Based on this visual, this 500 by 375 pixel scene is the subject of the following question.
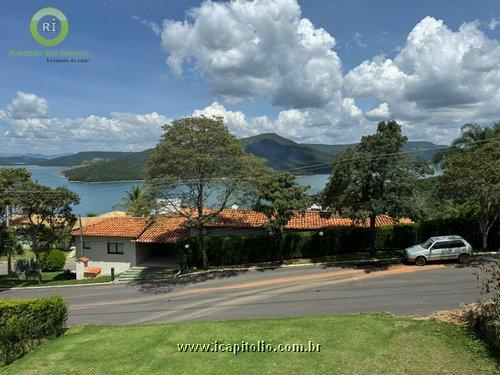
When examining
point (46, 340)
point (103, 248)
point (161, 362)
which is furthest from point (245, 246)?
point (161, 362)

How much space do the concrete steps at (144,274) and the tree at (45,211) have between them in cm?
687

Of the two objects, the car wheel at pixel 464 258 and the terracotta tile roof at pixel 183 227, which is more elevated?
the terracotta tile roof at pixel 183 227

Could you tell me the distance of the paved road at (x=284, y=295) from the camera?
17969 mm

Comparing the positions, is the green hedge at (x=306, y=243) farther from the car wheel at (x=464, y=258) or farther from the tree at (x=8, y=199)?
the tree at (x=8, y=199)

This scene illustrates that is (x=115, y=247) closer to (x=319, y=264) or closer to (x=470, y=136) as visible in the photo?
(x=319, y=264)

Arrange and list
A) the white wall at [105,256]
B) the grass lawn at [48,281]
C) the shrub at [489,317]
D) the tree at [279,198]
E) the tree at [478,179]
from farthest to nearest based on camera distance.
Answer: the white wall at [105,256]
the grass lawn at [48,281]
the tree at [279,198]
the tree at [478,179]
the shrub at [489,317]

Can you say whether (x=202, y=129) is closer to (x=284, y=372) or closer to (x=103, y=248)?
(x=103, y=248)

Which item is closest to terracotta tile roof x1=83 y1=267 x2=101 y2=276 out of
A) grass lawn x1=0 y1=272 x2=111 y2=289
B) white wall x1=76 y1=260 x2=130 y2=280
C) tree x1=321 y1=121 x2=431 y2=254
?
white wall x1=76 y1=260 x2=130 y2=280

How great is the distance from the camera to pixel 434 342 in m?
12.1

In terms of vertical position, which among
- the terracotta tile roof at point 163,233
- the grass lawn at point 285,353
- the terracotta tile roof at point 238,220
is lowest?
the grass lawn at point 285,353

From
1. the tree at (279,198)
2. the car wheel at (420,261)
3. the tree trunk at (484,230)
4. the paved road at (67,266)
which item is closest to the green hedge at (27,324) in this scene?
the tree at (279,198)

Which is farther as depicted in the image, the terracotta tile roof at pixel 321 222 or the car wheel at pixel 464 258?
the terracotta tile roof at pixel 321 222

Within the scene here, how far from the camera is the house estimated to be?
33875 millimetres

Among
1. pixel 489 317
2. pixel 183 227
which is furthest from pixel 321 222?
pixel 489 317
